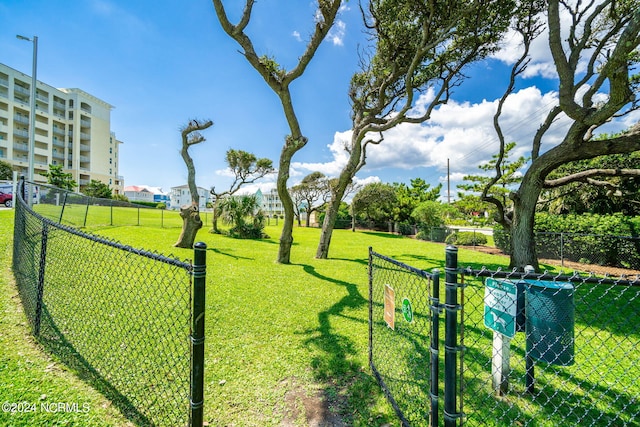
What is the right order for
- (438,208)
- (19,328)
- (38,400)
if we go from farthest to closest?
(438,208) < (19,328) < (38,400)

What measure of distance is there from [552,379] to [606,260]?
1072 centimetres

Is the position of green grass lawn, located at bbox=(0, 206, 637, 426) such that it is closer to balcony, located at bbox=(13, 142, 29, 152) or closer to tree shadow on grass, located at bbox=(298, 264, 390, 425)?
tree shadow on grass, located at bbox=(298, 264, 390, 425)

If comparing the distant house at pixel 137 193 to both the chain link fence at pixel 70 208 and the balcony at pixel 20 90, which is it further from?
the chain link fence at pixel 70 208

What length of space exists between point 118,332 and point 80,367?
743mm

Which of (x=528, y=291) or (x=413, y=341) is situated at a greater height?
(x=528, y=291)

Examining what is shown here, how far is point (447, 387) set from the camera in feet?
5.26

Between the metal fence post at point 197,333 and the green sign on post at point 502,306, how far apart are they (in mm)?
2043

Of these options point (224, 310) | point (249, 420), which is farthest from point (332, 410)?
point (224, 310)

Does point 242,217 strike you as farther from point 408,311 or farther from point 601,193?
point 601,193

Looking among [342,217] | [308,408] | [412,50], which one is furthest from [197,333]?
[342,217]

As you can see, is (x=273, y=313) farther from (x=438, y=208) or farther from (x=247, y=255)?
(x=438, y=208)

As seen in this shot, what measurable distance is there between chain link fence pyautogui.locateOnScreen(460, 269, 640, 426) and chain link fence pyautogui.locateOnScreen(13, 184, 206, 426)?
211cm

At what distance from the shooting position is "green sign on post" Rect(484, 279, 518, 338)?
6.61 feet

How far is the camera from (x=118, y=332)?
3352 mm
